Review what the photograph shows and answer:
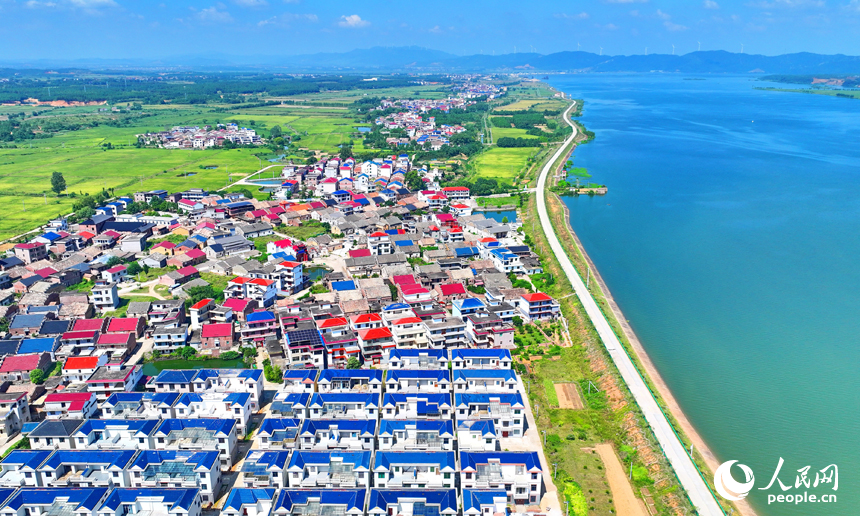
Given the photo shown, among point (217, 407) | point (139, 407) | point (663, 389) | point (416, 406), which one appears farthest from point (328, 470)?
point (663, 389)

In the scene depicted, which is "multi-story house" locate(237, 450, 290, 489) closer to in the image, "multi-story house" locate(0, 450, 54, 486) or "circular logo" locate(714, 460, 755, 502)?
"multi-story house" locate(0, 450, 54, 486)

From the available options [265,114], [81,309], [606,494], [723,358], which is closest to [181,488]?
[606,494]

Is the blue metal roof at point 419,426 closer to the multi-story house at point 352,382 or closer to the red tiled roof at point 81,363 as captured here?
the multi-story house at point 352,382

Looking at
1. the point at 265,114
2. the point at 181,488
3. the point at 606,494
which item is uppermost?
the point at 265,114

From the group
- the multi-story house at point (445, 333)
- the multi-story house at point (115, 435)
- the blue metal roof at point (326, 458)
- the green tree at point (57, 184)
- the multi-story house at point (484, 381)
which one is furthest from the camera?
the green tree at point (57, 184)

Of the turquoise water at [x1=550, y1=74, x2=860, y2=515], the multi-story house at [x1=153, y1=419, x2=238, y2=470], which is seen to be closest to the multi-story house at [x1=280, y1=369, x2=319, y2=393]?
the multi-story house at [x1=153, y1=419, x2=238, y2=470]

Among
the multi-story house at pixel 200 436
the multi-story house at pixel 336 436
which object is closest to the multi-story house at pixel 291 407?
the multi-story house at pixel 336 436

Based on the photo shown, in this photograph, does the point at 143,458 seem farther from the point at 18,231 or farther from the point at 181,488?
the point at 18,231
